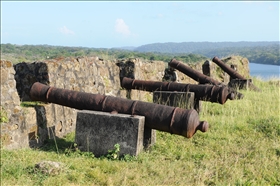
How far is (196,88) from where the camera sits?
9062 mm

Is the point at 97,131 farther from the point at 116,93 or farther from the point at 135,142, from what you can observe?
the point at 116,93

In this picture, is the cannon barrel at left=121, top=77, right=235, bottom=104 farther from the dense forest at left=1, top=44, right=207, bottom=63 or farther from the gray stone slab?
the gray stone slab

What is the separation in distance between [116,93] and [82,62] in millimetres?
1870

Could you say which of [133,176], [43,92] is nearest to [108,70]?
[43,92]

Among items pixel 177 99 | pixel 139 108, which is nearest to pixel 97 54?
pixel 177 99

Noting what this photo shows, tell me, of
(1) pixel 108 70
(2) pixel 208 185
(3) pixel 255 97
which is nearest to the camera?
(2) pixel 208 185

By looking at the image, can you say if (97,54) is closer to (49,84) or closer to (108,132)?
(49,84)

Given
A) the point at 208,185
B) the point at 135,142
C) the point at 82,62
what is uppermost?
the point at 82,62

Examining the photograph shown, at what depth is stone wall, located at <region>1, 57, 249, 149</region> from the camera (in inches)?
239

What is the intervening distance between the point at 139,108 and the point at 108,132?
0.65 meters

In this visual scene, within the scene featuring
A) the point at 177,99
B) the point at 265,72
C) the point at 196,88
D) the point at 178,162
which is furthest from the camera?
the point at 265,72

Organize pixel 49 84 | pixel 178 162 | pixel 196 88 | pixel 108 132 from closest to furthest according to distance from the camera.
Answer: pixel 178 162 → pixel 108 132 → pixel 49 84 → pixel 196 88

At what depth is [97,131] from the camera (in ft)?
19.1

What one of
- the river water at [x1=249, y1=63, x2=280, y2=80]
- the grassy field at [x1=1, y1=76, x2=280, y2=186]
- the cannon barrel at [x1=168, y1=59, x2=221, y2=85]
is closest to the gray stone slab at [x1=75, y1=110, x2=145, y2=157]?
the grassy field at [x1=1, y1=76, x2=280, y2=186]
